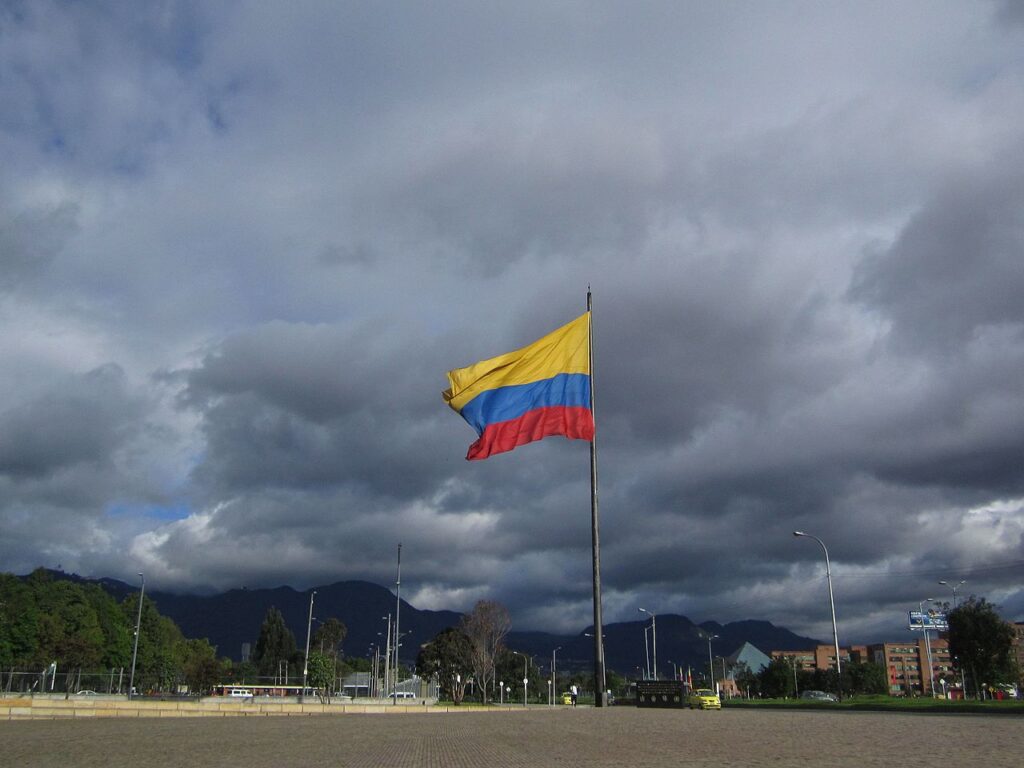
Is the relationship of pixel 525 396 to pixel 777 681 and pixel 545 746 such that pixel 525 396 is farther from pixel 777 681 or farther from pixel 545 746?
pixel 777 681

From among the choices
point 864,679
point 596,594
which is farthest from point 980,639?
point 864,679

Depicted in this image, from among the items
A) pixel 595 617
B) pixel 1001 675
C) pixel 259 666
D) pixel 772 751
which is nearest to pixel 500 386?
pixel 595 617

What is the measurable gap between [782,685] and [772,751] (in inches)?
4839

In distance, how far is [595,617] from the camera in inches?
724

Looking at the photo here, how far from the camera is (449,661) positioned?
10231 centimetres

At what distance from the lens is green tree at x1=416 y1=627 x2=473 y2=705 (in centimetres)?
10081

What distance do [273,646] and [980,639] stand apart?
116 meters

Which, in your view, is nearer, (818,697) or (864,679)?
(818,697)

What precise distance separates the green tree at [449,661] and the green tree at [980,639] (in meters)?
55.0

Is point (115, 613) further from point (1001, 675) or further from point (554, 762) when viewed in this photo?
point (554, 762)

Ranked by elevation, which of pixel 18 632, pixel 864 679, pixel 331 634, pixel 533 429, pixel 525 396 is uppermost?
pixel 525 396

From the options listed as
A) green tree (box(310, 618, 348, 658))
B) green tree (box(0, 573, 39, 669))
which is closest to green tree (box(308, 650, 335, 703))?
green tree (box(0, 573, 39, 669))

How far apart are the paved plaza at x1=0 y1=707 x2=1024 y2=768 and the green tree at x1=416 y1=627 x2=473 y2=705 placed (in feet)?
289

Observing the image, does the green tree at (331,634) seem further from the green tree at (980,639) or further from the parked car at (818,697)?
the green tree at (980,639)
